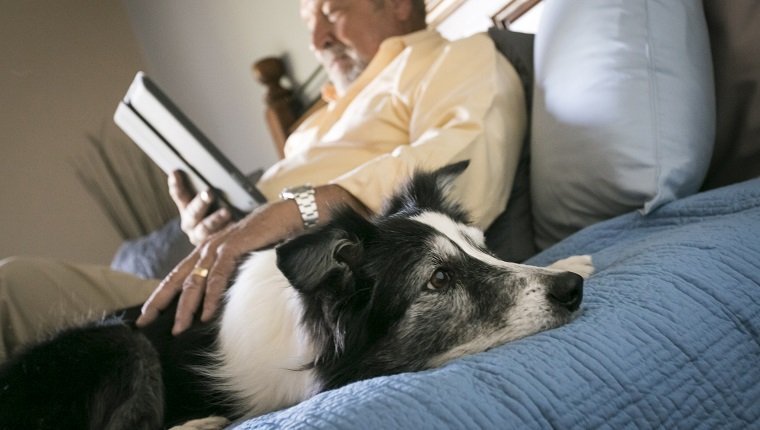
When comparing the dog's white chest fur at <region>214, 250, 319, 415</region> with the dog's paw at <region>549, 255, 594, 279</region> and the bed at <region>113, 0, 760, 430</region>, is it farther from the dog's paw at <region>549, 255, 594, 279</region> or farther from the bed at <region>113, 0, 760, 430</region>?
the dog's paw at <region>549, 255, 594, 279</region>

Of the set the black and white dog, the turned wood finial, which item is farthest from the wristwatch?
the turned wood finial

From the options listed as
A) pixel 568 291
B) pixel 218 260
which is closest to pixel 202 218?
pixel 218 260

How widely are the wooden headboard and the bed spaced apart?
1.49ft

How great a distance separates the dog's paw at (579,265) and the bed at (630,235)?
0.04 metres

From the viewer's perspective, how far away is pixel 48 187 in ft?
16.0

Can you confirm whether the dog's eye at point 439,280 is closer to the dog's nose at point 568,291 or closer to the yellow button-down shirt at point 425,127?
the dog's nose at point 568,291

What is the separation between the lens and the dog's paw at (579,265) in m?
1.31

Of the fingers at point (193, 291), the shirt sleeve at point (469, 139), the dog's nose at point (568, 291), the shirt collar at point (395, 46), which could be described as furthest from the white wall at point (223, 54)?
the dog's nose at point (568, 291)

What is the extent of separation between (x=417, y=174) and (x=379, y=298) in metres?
0.43

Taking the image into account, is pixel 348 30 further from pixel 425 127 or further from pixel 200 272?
pixel 200 272

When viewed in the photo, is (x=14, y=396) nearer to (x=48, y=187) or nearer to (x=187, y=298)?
(x=187, y=298)

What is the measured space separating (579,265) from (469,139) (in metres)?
0.52

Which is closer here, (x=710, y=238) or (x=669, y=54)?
(x=710, y=238)

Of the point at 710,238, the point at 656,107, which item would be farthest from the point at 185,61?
the point at 710,238
